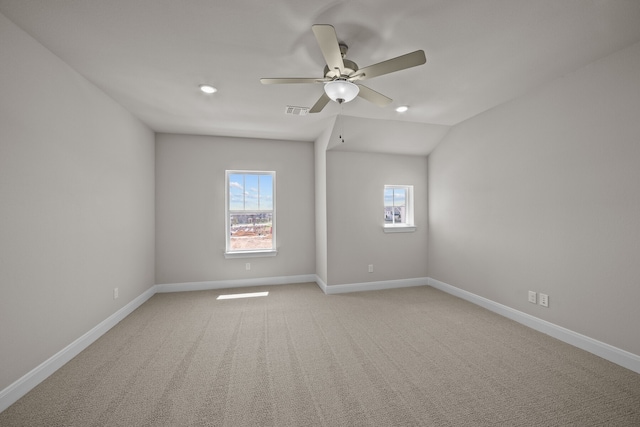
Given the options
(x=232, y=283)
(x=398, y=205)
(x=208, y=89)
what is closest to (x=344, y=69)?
(x=208, y=89)

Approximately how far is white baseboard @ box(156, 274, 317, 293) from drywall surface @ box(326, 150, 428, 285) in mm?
782

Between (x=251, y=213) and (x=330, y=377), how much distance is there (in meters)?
3.16

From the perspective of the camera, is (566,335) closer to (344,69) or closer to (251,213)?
(344,69)

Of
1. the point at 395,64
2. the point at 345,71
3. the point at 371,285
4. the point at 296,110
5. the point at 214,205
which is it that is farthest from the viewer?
the point at 214,205

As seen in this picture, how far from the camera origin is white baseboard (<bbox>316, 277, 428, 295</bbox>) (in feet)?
13.5

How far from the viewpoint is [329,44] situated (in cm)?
156

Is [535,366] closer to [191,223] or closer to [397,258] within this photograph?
[397,258]

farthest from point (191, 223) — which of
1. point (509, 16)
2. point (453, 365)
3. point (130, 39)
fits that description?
point (509, 16)

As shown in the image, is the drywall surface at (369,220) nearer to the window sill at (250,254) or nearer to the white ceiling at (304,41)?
the window sill at (250,254)

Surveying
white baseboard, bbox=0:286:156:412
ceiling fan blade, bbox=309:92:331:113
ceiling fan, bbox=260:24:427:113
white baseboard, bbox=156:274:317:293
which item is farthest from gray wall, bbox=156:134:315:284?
ceiling fan, bbox=260:24:427:113

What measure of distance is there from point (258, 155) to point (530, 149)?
12.4 feet

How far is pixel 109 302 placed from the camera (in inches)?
114

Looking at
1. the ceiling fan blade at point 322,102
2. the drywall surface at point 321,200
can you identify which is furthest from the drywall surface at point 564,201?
the ceiling fan blade at point 322,102

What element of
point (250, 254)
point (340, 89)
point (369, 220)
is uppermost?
point (340, 89)
